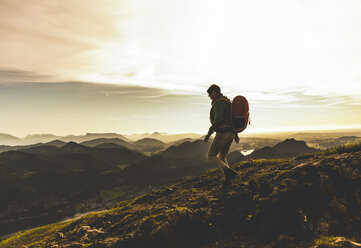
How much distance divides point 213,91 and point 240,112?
1510 mm

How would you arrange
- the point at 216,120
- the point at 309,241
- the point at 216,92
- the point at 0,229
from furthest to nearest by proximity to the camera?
Result: the point at 0,229 < the point at 216,92 < the point at 216,120 < the point at 309,241

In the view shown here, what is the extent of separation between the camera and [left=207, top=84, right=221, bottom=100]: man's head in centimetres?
860

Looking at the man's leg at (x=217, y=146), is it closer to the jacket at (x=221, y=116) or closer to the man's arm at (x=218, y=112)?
the jacket at (x=221, y=116)

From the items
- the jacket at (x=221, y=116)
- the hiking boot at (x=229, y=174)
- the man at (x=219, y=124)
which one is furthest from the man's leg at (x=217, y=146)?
the hiking boot at (x=229, y=174)

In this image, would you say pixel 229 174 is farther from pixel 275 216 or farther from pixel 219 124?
pixel 275 216

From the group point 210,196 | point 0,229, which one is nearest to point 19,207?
point 0,229

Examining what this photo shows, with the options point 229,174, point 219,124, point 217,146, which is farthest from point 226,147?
point 229,174

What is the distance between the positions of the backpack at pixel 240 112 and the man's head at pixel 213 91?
2.89 ft

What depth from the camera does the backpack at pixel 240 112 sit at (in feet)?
26.3

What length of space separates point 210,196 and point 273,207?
2.85 meters

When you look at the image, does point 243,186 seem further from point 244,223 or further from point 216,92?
point 216,92

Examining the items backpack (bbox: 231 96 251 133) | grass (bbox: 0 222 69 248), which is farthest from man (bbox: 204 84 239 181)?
grass (bbox: 0 222 69 248)

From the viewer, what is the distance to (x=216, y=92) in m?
8.62

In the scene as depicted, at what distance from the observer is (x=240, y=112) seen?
26.3 ft
